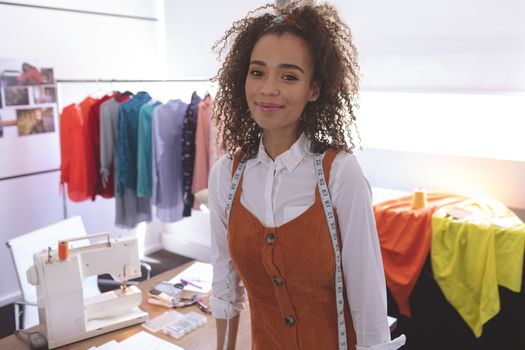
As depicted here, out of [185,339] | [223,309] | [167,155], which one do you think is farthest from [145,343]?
[167,155]

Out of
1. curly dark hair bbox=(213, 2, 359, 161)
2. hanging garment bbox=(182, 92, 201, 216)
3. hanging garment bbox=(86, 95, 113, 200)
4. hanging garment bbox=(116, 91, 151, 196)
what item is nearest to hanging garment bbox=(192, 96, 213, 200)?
hanging garment bbox=(182, 92, 201, 216)

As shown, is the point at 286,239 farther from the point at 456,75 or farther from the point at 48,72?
the point at 48,72

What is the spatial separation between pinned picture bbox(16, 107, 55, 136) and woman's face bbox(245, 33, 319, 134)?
3025mm

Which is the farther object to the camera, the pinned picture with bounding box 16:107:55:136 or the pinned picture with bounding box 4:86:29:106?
the pinned picture with bounding box 16:107:55:136

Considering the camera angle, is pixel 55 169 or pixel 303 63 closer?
pixel 303 63

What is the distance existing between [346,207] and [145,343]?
90 cm

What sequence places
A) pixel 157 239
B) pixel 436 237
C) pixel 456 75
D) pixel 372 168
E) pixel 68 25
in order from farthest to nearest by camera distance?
pixel 157 239 → pixel 68 25 → pixel 372 168 → pixel 456 75 → pixel 436 237

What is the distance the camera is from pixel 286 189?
117 cm

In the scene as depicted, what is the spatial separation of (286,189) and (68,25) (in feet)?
10.9

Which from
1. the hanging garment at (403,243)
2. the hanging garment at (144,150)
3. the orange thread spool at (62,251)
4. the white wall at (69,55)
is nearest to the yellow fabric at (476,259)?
the hanging garment at (403,243)

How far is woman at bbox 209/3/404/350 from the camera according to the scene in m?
1.11

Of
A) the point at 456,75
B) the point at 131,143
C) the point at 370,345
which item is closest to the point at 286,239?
the point at 370,345

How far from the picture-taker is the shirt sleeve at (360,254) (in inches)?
42.9

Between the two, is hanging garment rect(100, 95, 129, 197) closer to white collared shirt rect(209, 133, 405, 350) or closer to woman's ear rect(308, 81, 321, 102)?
white collared shirt rect(209, 133, 405, 350)
